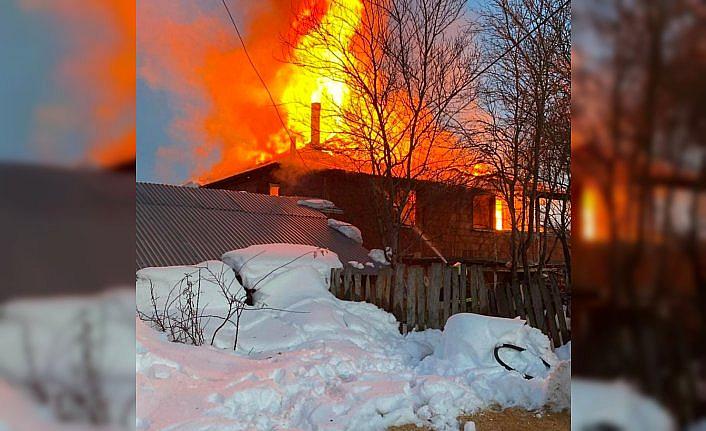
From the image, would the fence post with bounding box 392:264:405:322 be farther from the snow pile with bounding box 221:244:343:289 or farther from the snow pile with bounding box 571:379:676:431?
the snow pile with bounding box 571:379:676:431

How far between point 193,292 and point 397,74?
211 inches

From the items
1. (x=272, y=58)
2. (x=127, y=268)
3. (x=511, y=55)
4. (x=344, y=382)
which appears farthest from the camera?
(x=272, y=58)

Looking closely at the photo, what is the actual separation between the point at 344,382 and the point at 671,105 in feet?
13.7

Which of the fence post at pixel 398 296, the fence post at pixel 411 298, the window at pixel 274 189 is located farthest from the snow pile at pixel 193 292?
the window at pixel 274 189

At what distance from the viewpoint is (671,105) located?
0.87m

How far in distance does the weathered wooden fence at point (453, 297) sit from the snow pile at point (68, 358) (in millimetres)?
6182

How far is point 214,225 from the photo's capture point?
11.7 metres

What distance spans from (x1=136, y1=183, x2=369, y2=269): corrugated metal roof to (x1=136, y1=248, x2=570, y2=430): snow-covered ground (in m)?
3.43

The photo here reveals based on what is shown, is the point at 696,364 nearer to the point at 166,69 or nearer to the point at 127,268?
the point at 127,268

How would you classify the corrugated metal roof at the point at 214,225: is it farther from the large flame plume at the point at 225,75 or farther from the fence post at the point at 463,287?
the fence post at the point at 463,287

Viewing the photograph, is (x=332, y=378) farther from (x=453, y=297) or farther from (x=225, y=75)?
(x=225, y=75)

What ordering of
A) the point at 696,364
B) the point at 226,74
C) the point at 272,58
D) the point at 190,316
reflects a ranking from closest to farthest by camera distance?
1. the point at 696,364
2. the point at 190,316
3. the point at 272,58
4. the point at 226,74

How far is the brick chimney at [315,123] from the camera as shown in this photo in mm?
11125

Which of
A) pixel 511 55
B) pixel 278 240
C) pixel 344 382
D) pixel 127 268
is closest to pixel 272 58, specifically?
pixel 278 240
